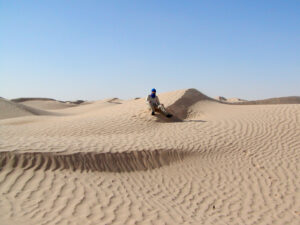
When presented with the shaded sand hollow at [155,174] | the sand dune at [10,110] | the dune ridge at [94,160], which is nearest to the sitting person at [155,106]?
the shaded sand hollow at [155,174]

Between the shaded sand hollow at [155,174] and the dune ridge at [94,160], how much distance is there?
23mm

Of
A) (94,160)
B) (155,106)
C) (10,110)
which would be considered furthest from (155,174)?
(10,110)

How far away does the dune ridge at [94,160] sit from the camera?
19.1 feet

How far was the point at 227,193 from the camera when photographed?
603 cm

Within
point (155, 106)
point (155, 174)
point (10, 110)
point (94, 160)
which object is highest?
point (155, 106)

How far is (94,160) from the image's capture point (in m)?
6.46

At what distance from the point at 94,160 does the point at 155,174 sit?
1.58 m

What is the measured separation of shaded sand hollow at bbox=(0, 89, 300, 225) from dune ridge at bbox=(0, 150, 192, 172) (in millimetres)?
23

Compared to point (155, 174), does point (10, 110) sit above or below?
above

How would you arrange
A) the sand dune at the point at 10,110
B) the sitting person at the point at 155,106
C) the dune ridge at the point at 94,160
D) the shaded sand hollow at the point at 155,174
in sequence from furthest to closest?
the sand dune at the point at 10,110
the sitting person at the point at 155,106
the dune ridge at the point at 94,160
the shaded sand hollow at the point at 155,174

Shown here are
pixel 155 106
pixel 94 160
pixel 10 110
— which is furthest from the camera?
pixel 10 110

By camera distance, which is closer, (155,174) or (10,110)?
(155,174)

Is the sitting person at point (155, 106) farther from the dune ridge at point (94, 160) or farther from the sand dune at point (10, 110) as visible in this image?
the sand dune at point (10, 110)

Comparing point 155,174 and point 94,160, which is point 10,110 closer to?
point 94,160
